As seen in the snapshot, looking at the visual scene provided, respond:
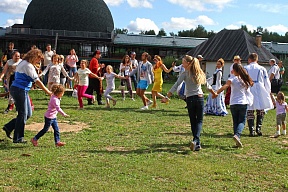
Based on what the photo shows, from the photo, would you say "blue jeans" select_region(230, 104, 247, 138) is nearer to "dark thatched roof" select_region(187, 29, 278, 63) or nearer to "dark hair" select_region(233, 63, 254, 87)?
"dark hair" select_region(233, 63, 254, 87)

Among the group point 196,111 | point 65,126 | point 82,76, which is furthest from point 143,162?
point 82,76

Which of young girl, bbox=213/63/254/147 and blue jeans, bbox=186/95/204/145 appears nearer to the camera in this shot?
blue jeans, bbox=186/95/204/145

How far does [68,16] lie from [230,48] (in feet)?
86.3

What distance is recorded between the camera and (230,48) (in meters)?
45.5

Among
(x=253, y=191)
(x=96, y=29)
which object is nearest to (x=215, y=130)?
(x=253, y=191)

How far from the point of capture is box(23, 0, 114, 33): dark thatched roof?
6041 centimetres

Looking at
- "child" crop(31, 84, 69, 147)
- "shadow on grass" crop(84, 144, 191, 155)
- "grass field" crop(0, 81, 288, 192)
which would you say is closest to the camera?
"grass field" crop(0, 81, 288, 192)

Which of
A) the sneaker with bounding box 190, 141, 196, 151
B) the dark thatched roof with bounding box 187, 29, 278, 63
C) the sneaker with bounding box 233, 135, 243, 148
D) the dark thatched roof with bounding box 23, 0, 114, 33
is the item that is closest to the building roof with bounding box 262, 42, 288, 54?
the dark thatched roof with bounding box 187, 29, 278, 63

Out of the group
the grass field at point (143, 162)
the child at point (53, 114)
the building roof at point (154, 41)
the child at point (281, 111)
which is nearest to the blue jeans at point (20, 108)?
the grass field at point (143, 162)

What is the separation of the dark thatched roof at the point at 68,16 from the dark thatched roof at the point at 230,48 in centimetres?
1894

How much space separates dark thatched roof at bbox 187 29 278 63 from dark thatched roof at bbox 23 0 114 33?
746 inches

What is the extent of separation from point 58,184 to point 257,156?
3749 mm

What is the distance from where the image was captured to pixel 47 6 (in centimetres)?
6178

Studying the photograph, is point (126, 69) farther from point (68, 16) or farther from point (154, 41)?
point (68, 16)
